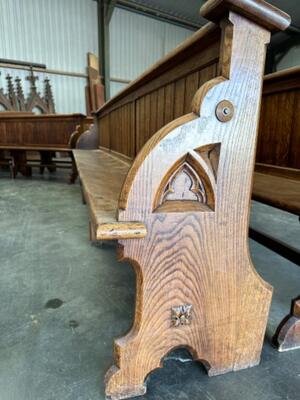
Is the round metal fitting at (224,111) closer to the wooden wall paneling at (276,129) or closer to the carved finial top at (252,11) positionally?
the carved finial top at (252,11)

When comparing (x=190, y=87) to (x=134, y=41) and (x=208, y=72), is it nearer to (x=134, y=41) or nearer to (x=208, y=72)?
(x=208, y=72)

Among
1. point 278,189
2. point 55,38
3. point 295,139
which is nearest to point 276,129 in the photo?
point 295,139

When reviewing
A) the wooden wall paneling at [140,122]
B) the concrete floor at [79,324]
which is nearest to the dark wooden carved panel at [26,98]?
the concrete floor at [79,324]

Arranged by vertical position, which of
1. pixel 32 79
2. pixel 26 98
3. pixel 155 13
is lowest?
pixel 26 98

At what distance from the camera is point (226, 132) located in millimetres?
812

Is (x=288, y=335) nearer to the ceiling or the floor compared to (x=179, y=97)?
nearer to the floor

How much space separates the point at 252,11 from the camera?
28.5 inches

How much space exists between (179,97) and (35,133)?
4511 millimetres

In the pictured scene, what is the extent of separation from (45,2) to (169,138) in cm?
773

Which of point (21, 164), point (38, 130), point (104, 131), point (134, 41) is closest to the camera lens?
point (104, 131)

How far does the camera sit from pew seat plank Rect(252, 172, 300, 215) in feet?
3.66

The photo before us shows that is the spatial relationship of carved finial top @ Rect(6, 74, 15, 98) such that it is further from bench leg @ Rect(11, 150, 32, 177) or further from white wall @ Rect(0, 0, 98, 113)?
bench leg @ Rect(11, 150, 32, 177)

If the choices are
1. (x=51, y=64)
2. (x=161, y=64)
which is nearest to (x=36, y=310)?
(x=161, y=64)

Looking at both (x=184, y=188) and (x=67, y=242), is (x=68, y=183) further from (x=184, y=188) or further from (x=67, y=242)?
(x=184, y=188)
